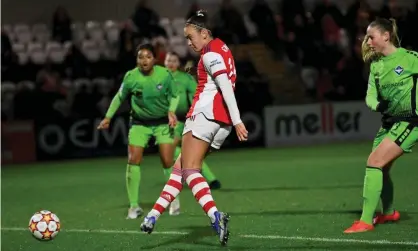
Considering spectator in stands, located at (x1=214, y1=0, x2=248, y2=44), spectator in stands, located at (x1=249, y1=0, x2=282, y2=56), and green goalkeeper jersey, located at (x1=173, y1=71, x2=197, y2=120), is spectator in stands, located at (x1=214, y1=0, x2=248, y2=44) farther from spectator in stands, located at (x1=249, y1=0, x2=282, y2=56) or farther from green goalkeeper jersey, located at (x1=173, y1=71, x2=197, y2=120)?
green goalkeeper jersey, located at (x1=173, y1=71, x2=197, y2=120)

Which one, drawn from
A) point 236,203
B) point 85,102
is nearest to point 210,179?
point 236,203

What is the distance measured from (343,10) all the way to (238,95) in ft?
20.1

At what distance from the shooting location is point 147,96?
11.5 m

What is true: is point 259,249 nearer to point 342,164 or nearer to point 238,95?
point 342,164

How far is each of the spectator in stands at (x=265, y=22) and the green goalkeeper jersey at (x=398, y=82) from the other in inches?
633

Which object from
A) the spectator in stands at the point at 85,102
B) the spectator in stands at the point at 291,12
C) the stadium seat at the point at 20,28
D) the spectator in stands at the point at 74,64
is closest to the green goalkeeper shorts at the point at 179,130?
the spectator in stands at the point at 85,102

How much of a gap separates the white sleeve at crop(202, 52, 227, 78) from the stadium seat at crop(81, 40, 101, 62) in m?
15.4

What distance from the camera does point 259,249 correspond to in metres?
8.39

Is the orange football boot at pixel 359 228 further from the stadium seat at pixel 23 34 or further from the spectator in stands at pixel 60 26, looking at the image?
the stadium seat at pixel 23 34

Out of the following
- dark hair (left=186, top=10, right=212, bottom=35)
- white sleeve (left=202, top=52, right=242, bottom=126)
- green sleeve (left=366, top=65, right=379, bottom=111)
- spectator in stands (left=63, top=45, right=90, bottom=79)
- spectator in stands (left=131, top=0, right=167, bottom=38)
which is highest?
dark hair (left=186, top=10, right=212, bottom=35)

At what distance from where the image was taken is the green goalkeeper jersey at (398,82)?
9156mm

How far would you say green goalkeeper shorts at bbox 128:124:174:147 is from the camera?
11.4 m

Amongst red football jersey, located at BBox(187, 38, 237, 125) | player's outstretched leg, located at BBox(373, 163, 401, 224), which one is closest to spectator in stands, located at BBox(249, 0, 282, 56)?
player's outstretched leg, located at BBox(373, 163, 401, 224)

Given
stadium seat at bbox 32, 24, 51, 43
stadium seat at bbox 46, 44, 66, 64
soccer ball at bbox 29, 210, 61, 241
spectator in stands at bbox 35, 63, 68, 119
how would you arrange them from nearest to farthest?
1. soccer ball at bbox 29, 210, 61, 241
2. spectator in stands at bbox 35, 63, 68, 119
3. stadium seat at bbox 46, 44, 66, 64
4. stadium seat at bbox 32, 24, 51, 43
